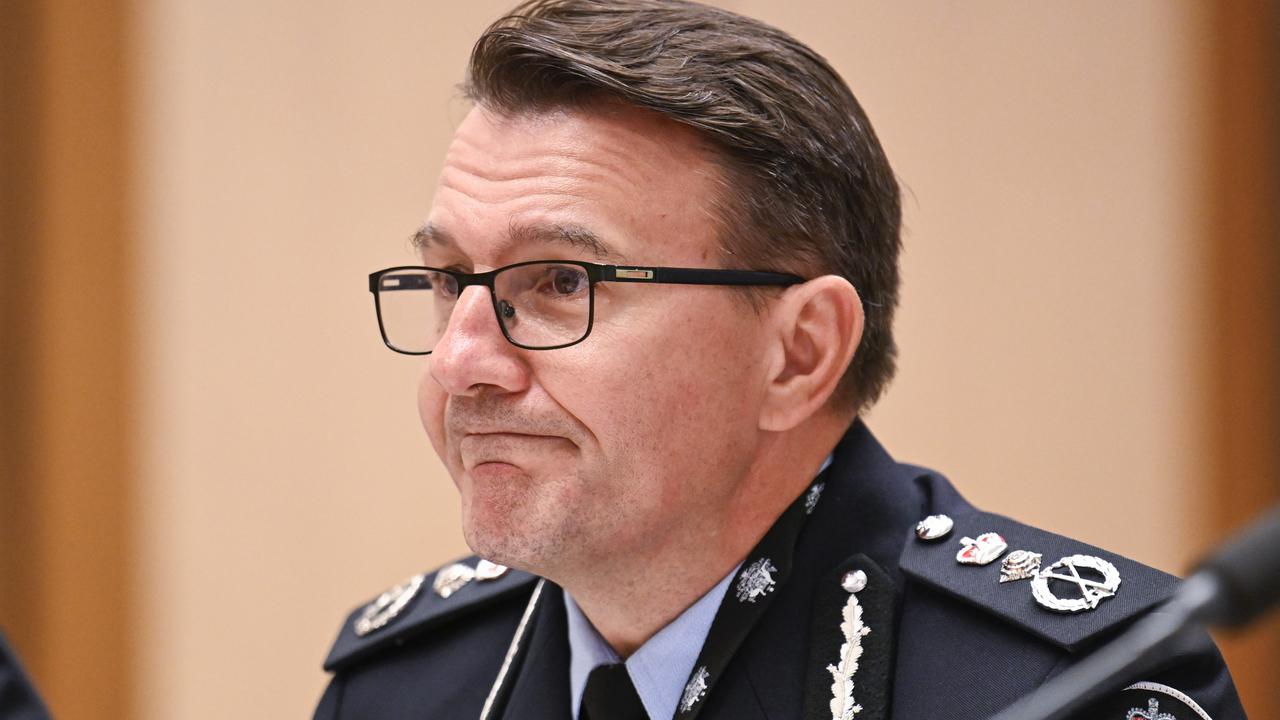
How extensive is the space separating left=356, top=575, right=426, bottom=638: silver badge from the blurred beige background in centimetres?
124

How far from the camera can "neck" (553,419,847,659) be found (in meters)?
1.64

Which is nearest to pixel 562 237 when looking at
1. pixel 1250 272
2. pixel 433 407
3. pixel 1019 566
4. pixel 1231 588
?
pixel 433 407

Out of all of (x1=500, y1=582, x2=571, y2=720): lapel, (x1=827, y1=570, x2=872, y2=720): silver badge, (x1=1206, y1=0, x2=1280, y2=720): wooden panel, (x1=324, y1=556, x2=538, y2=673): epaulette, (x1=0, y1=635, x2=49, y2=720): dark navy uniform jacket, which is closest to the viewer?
(x1=0, y1=635, x2=49, y2=720): dark navy uniform jacket

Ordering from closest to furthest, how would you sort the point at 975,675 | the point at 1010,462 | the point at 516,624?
1. the point at 975,675
2. the point at 516,624
3. the point at 1010,462

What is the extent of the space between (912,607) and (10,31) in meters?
2.76

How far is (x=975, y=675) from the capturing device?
150cm

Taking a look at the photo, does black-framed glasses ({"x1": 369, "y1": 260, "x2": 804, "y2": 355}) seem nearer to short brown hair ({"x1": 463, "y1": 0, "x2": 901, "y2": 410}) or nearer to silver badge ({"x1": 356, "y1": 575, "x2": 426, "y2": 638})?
short brown hair ({"x1": 463, "y1": 0, "x2": 901, "y2": 410})

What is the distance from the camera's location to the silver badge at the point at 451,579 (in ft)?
6.73

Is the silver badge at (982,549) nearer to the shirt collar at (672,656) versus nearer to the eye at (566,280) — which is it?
the shirt collar at (672,656)

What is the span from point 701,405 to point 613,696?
0.40 meters

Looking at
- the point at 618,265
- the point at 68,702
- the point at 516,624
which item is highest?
the point at 618,265

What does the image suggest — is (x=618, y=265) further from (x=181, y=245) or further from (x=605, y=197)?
(x=181, y=245)

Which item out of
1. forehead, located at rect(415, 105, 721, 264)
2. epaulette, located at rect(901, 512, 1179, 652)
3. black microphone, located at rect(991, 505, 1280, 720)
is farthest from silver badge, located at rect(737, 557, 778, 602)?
black microphone, located at rect(991, 505, 1280, 720)

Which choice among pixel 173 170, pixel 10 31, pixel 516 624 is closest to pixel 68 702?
pixel 173 170
